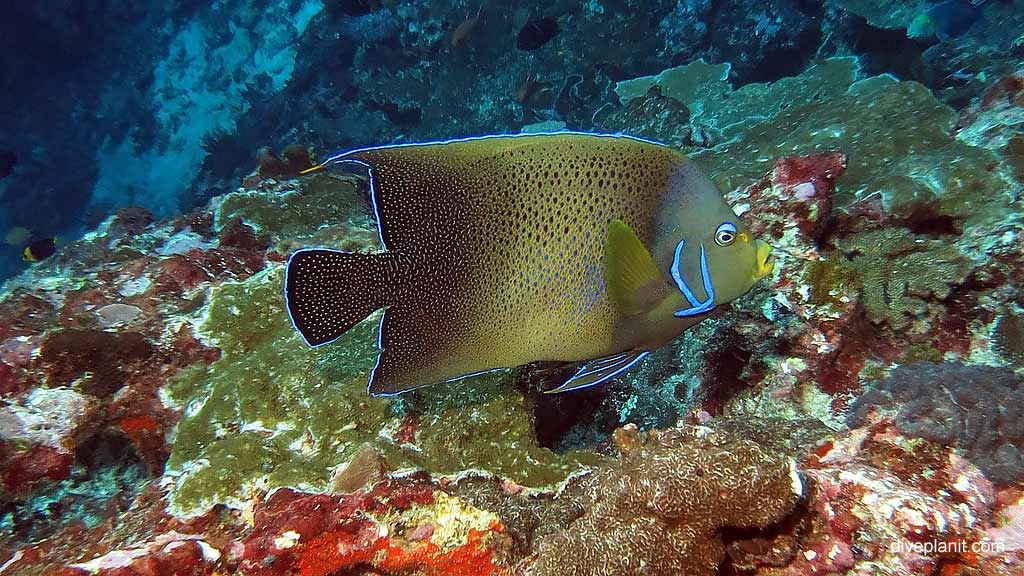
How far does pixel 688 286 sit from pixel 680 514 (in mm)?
789

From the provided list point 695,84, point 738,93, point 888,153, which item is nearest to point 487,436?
point 888,153

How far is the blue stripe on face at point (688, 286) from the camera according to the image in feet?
5.47

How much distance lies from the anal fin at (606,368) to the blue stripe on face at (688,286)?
22 cm

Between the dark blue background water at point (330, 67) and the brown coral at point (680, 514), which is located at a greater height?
the dark blue background water at point (330, 67)

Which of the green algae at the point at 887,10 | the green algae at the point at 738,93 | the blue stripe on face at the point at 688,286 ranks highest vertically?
the green algae at the point at 887,10

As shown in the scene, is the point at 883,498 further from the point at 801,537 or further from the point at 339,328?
the point at 339,328

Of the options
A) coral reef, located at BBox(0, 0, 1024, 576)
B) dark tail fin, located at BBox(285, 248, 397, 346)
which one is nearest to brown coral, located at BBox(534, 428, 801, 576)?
coral reef, located at BBox(0, 0, 1024, 576)

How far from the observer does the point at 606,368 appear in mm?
1836

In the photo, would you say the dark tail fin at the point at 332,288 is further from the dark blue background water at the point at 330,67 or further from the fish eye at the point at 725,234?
the dark blue background water at the point at 330,67

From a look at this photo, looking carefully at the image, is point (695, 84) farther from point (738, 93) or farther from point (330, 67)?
point (330, 67)

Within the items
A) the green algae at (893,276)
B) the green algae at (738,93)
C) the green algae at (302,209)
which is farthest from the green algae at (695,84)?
the green algae at (893,276)

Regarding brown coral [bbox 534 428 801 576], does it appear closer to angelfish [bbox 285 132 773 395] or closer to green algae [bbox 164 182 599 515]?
angelfish [bbox 285 132 773 395]

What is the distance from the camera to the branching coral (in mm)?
1965

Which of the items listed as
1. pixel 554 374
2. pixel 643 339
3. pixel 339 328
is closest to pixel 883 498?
pixel 643 339
